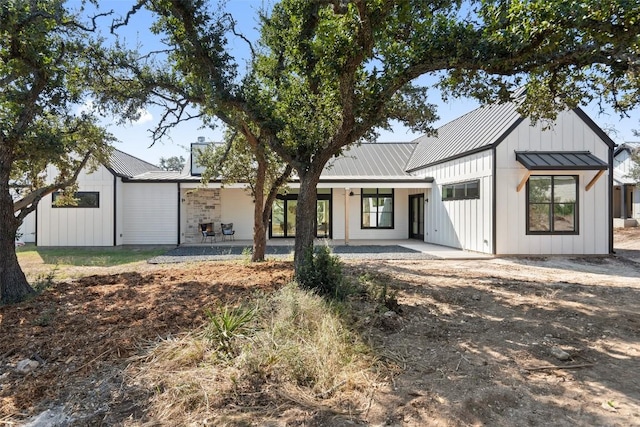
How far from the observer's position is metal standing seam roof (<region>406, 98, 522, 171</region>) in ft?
38.1

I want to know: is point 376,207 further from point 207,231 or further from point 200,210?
point 200,210

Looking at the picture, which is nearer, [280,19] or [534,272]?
[280,19]

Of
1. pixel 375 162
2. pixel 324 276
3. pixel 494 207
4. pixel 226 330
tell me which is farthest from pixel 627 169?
pixel 226 330

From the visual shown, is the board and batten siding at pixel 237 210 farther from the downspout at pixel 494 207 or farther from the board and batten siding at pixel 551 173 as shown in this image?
the board and batten siding at pixel 551 173

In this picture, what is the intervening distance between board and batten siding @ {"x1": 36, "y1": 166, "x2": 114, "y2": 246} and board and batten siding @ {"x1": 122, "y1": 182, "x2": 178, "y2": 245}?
70 centimetres

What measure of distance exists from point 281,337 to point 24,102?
5.36 metres

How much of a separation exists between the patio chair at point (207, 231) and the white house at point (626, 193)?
21869 mm

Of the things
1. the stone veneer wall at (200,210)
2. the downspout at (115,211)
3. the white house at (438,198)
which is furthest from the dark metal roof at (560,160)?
the downspout at (115,211)

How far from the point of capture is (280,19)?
6.65 metres

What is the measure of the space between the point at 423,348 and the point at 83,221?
579 inches

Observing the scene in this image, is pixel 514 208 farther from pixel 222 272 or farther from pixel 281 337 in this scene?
pixel 281 337

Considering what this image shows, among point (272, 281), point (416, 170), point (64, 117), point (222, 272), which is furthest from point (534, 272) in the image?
point (64, 117)

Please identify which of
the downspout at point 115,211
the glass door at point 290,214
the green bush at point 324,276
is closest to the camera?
the green bush at point 324,276

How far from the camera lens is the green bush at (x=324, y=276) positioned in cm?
498
